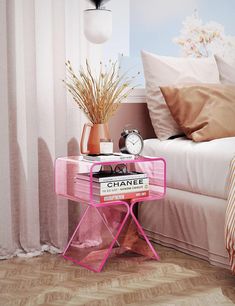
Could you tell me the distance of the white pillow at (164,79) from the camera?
3.06 meters

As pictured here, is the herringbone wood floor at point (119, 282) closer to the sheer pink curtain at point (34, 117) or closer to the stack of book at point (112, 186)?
the sheer pink curtain at point (34, 117)

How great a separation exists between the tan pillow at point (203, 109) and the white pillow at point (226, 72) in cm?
32

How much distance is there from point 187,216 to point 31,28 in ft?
4.16

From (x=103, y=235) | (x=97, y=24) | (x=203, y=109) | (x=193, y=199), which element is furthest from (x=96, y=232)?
(x=97, y=24)

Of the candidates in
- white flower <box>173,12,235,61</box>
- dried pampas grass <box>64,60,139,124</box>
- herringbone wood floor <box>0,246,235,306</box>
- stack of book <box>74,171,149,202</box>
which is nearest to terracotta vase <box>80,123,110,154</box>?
dried pampas grass <box>64,60,139,124</box>

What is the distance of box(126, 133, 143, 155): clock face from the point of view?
8.93ft

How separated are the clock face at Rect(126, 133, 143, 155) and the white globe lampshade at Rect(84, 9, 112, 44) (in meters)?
0.54

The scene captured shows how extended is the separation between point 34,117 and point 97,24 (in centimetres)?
58

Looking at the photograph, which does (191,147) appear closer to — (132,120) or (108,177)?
(108,177)

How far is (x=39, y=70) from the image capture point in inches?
108

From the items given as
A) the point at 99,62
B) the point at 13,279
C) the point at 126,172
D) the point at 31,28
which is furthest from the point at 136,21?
the point at 13,279

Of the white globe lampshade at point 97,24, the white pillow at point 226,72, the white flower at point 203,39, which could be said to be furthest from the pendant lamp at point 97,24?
the white flower at point 203,39

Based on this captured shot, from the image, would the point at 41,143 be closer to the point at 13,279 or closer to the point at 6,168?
the point at 6,168

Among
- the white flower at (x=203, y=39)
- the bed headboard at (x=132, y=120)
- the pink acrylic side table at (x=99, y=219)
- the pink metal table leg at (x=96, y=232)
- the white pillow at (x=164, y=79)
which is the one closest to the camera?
the pink acrylic side table at (x=99, y=219)
